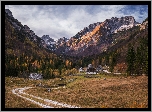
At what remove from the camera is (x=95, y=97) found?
18016 mm

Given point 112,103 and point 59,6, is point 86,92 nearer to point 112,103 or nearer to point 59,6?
point 112,103

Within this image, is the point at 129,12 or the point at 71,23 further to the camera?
the point at 71,23

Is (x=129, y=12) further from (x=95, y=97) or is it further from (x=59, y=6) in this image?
(x=95, y=97)

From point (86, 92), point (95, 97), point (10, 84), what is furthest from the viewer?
point (86, 92)

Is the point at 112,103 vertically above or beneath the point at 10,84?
beneath

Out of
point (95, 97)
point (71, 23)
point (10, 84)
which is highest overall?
point (71, 23)

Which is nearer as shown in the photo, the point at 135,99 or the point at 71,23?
the point at 135,99
